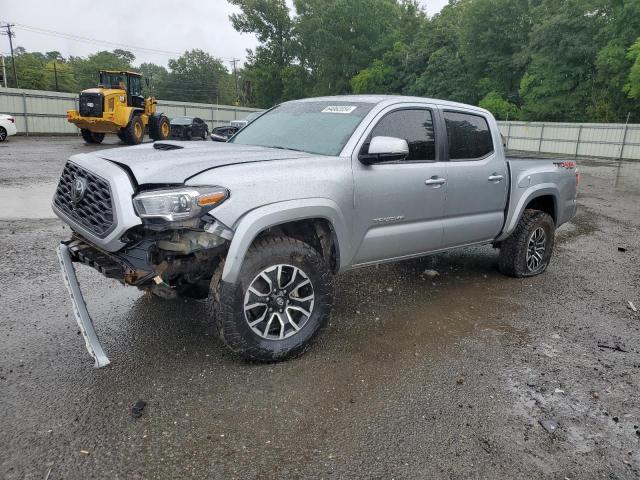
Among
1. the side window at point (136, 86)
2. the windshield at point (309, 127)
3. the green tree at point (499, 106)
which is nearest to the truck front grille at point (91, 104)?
the side window at point (136, 86)

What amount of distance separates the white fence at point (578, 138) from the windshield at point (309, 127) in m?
29.4

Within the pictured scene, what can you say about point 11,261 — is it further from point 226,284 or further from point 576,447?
point 576,447

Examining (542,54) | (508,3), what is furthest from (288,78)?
(542,54)

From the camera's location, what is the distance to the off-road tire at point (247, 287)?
3.12 m

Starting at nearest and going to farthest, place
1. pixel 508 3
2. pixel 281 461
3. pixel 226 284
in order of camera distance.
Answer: pixel 281 461
pixel 226 284
pixel 508 3

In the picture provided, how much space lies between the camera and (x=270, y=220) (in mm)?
3164

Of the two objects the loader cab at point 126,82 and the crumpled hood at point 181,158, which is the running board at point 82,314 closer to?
the crumpled hood at point 181,158

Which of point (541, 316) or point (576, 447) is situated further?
point (541, 316)

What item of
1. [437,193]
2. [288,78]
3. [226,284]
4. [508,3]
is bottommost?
[226,284]

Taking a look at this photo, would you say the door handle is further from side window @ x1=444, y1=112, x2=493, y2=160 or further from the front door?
side window @ x1=444, y1=112, x2=493, y2=160

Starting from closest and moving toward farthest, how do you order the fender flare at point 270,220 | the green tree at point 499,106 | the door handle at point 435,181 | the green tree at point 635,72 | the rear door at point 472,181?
the fender flare at point 270,220
the door handle at point 435,181
the rear door at point 472,181
the green tree at point 635,72
the green tree at point 499,106

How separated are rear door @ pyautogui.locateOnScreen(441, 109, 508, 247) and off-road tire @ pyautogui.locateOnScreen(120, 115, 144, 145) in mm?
17584

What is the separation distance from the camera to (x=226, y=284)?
10.1ft

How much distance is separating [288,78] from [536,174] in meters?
61.2
